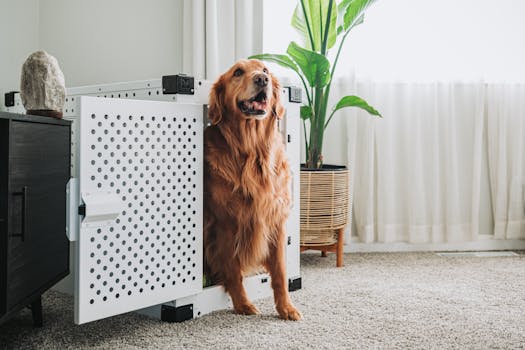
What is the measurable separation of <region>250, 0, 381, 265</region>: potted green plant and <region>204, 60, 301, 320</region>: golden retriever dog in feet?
2.20

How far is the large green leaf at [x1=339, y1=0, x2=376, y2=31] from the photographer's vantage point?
2395 mm

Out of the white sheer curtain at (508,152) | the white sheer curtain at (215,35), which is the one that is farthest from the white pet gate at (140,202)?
the white sheer curtain at (508,152)

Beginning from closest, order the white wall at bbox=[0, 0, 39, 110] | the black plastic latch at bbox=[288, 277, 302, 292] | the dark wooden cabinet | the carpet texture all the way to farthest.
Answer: the dark wooden cabinet, the carpet texture, the black plastic latch at bbox=[288, 277, 302, 292], the white wall at bbox=[0, 0, 39, 110]

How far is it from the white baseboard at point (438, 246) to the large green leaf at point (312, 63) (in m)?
0.93

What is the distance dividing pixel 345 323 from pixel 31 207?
0.94 meters

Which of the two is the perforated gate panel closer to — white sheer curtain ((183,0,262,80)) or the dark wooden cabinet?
the dark wooden cabinet

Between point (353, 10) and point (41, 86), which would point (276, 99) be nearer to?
point (41, 86)

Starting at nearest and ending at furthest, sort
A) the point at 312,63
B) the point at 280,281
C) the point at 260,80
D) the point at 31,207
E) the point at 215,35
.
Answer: the point at 31,207 → the point at 260,80 → the point at 280,281 → the point at 312,63 → the point at 215,35

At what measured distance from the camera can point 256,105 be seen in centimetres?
156

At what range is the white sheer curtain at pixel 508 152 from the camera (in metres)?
2.85

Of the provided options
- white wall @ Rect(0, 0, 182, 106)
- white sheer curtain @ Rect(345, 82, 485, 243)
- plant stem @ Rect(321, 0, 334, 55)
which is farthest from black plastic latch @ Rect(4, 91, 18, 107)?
white sheer curtain @ Rect(345, 82, 485, 243)

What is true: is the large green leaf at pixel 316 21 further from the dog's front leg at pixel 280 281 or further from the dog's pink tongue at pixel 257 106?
the dog's front leg at pixel 280 281

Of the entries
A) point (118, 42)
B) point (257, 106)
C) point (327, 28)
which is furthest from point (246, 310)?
point (118, 42)

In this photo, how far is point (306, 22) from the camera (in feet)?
8.20
